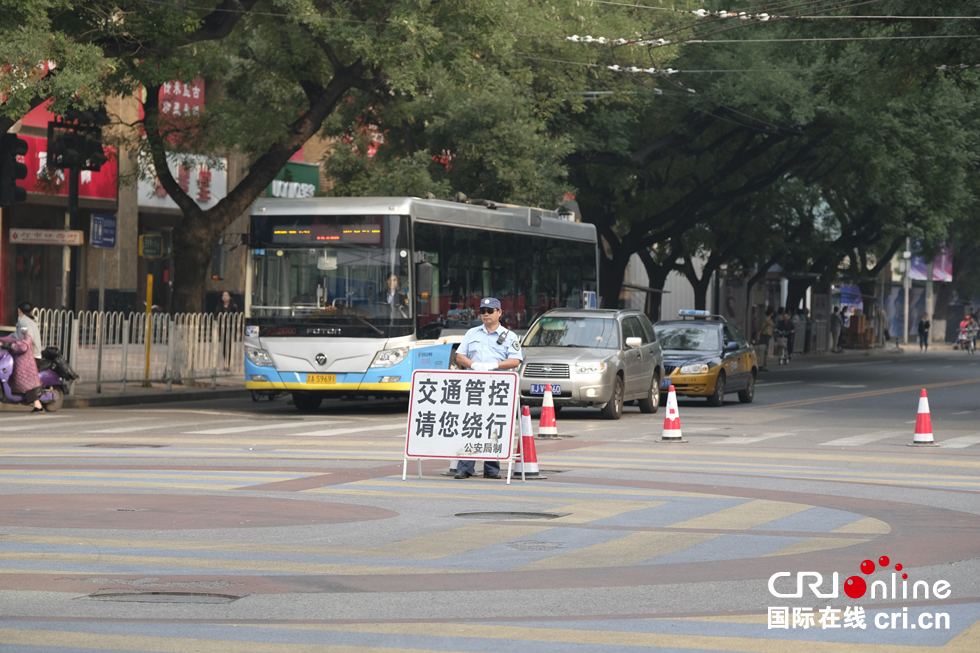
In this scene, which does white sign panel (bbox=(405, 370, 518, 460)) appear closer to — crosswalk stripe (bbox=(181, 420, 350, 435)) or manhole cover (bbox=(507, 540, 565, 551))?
manhole cover (bbox=(507, 540, 565, 551))

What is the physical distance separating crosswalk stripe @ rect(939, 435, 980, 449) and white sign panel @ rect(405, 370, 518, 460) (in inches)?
281

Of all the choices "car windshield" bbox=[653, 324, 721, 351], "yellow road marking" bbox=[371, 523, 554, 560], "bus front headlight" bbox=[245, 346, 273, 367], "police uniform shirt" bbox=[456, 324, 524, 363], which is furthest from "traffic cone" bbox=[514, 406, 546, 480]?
"car windshield" bbox=[653, 324, 721, 351]

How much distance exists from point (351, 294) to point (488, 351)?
→ 9.05 meters

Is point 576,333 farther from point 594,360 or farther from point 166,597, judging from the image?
point 166,597

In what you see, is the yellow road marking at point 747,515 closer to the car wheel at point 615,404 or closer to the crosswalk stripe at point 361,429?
the crosswalk stripe at point 361,429

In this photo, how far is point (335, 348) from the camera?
2303cm

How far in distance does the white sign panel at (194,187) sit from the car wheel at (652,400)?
18.9 meters

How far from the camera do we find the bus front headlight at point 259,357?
23478 millimetres

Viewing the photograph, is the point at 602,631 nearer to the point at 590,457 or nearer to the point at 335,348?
the point at 590,457

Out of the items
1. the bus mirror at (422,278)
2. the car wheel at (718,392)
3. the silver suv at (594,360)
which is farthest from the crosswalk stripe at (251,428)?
the car wheel at (718,392)

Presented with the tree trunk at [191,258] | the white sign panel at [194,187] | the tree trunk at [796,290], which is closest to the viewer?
the tree trunk at [191,258]

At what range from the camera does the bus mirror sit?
23.0 metres

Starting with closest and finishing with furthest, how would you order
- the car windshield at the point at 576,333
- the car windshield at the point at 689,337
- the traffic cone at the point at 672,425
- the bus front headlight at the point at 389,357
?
the traffic cone at the point at 672,425, the bus front headlight at the point at 389,357, the car windshield at the point at 576,333, the car windshield at the point at 689,337

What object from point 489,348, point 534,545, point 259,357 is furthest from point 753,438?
point 534,545
